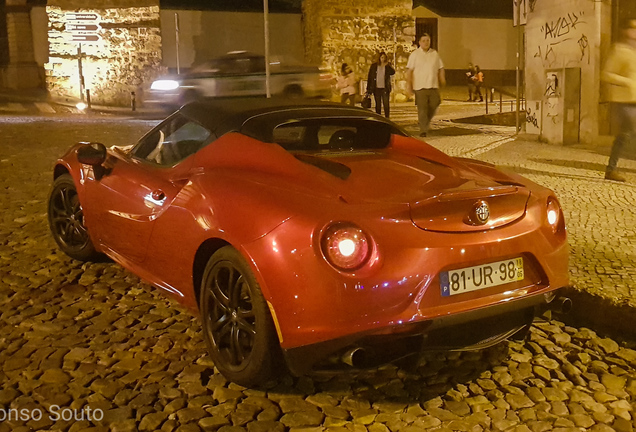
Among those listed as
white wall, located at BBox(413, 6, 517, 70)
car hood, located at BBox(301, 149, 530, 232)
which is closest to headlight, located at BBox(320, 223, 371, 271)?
car hood, located at BBox(301, 149, 530, 232)

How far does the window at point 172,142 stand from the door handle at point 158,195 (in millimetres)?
207

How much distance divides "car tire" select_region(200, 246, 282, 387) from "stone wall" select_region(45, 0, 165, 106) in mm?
23655

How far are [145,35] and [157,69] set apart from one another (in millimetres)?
1348

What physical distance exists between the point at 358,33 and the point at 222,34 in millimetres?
5351

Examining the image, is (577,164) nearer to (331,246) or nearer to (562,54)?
(562,54)

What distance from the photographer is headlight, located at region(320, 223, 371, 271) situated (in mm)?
3020

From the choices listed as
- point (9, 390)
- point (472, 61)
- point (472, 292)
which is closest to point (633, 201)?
point (472, 292)

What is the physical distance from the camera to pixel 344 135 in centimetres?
455

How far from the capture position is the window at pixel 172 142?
4289mm

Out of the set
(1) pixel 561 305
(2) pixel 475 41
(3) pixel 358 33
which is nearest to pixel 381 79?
(3) pixel 358 33

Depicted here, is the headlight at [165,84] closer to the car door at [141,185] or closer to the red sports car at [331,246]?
the car door at [141,185]

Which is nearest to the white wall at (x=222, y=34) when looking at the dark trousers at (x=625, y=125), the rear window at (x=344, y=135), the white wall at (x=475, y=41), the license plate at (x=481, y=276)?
the white wall at (x=475, y=41)

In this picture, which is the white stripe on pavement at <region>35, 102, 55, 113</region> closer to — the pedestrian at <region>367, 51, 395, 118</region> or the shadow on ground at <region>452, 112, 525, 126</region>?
the pedestrian at <region>367, 51, 395, 118</region>

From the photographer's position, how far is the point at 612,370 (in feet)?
12.3
